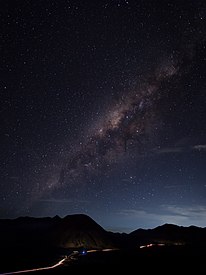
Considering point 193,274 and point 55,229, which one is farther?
point 55,229

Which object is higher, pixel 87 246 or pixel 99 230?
pixel 99 230

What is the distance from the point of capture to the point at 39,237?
13362 cm

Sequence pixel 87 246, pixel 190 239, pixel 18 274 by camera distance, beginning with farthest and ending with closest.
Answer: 1. pixel 190 239
2. pixel 87 246
3. pixel 18 274

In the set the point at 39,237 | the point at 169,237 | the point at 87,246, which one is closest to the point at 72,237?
the point at 87,246

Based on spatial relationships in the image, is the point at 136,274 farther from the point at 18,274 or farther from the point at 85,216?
the point at 85,216

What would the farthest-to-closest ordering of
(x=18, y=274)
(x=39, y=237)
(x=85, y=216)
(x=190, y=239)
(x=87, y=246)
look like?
(x=190, y=239) → (x=85, y=216) → (x=39, y=237) → (x=87, y=246) → (x=18, y=274)

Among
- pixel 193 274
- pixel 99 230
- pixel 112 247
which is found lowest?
pixel 193 274

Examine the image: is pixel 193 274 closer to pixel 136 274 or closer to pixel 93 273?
pixel 136 274

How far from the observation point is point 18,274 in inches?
1254

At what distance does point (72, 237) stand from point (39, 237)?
18948mm

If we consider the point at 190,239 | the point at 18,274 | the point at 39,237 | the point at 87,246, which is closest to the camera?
the point at 18,274

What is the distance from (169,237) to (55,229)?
8719 centimetres

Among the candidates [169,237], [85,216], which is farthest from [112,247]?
[169,237]

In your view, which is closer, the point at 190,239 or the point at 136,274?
the point at 136,274
